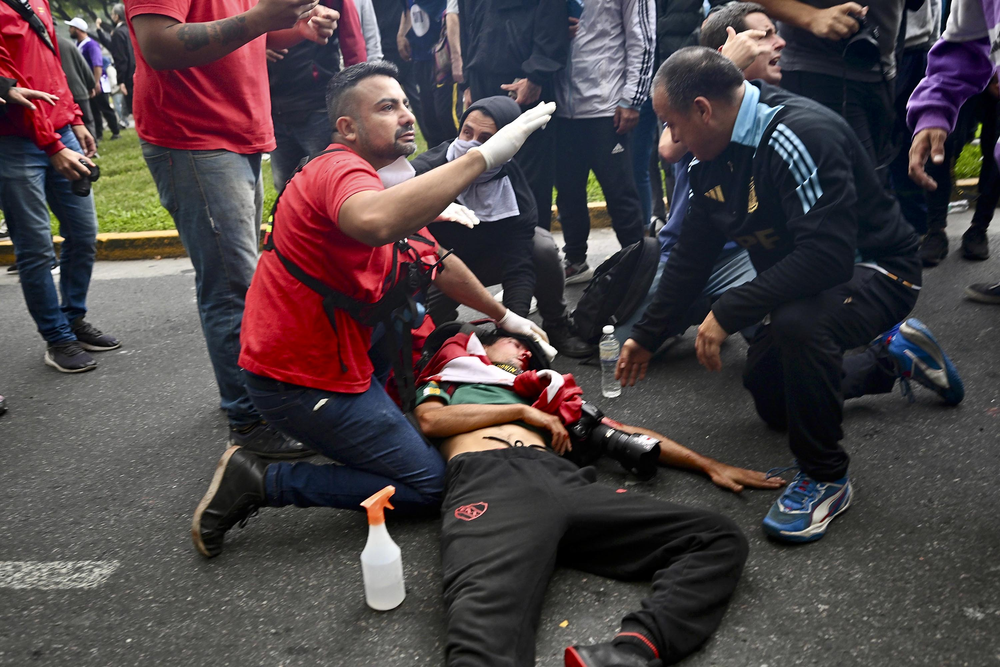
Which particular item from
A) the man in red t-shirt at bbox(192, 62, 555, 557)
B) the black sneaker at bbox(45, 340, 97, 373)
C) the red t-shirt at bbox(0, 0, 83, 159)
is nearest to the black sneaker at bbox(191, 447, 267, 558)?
the man in red t-shirt at bbox(192, 62, 555, 557)

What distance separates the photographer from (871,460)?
9.62 feet

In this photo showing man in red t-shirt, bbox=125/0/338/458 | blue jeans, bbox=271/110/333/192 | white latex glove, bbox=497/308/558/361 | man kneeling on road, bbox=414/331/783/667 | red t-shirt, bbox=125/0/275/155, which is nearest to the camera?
man kneeling on road, bbox=414/331/783/667

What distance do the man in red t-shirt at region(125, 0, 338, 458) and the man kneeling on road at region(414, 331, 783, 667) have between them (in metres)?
0.87

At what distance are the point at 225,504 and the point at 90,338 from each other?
261cm

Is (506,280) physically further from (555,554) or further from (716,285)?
(555,554)

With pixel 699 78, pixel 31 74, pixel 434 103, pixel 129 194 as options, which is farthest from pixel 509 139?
pixel 129 194

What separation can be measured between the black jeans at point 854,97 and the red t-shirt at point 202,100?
2.46 meters

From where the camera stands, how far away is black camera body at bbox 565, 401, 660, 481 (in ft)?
9.47

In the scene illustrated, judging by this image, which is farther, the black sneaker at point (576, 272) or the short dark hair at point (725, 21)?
the black sneaker at point (576, 272)

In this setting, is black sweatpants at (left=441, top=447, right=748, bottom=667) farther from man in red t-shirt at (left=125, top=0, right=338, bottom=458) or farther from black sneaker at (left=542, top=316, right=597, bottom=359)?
black sneaker at (left=542, top=316, right=597, bottom=359)

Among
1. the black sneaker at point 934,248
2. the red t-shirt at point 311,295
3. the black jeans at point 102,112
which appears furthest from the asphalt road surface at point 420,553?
the black jeans at point 102,112

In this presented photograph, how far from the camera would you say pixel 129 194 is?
9.62 metres

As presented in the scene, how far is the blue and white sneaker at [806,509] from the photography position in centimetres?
248

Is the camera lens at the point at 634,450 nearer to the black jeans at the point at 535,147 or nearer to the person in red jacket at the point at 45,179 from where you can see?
the black jeans at the point at 535,147
